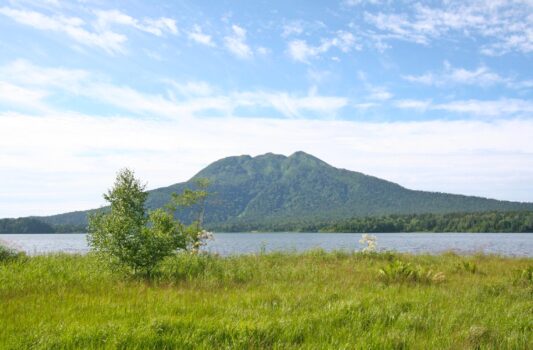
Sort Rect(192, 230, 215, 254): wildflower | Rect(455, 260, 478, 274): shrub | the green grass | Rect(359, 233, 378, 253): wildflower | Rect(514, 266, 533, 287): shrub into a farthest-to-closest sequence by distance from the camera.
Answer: Rect(359, 233, 378, 253): wildflower < Rect(192, 230, 215, 254): wildflower < Rect(455, 260, 478, 274): shrub < Rect(514, 266, 533, 287): shrub < the green grass

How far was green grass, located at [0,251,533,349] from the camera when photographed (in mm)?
6078

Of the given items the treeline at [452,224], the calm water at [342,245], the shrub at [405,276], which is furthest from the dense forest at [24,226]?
the shrub at [405,276]

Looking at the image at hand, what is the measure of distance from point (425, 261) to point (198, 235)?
9354 millimetres

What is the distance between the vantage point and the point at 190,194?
21.1m

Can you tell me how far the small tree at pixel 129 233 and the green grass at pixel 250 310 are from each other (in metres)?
0.47

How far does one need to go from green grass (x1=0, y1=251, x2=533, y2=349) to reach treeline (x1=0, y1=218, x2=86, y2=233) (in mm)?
168108

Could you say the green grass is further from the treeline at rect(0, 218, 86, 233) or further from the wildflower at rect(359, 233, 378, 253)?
the treeline at rect(0, 218, 86, 233)

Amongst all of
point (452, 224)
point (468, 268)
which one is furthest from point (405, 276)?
point (452, 224)

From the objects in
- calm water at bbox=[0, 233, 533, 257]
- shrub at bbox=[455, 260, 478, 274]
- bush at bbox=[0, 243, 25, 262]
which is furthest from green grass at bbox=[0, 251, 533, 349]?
calm water at bbox=[0, 233, 533, 257]

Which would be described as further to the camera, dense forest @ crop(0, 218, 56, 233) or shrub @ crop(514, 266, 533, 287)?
dense forest @ crop(0, 218, 56, 233)

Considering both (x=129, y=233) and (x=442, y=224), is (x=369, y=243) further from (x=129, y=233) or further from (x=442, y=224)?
(x=442, y=224)

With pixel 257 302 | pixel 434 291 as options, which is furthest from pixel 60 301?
pixel 434 291

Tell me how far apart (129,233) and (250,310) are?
511cm

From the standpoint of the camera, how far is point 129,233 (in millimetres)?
11547
